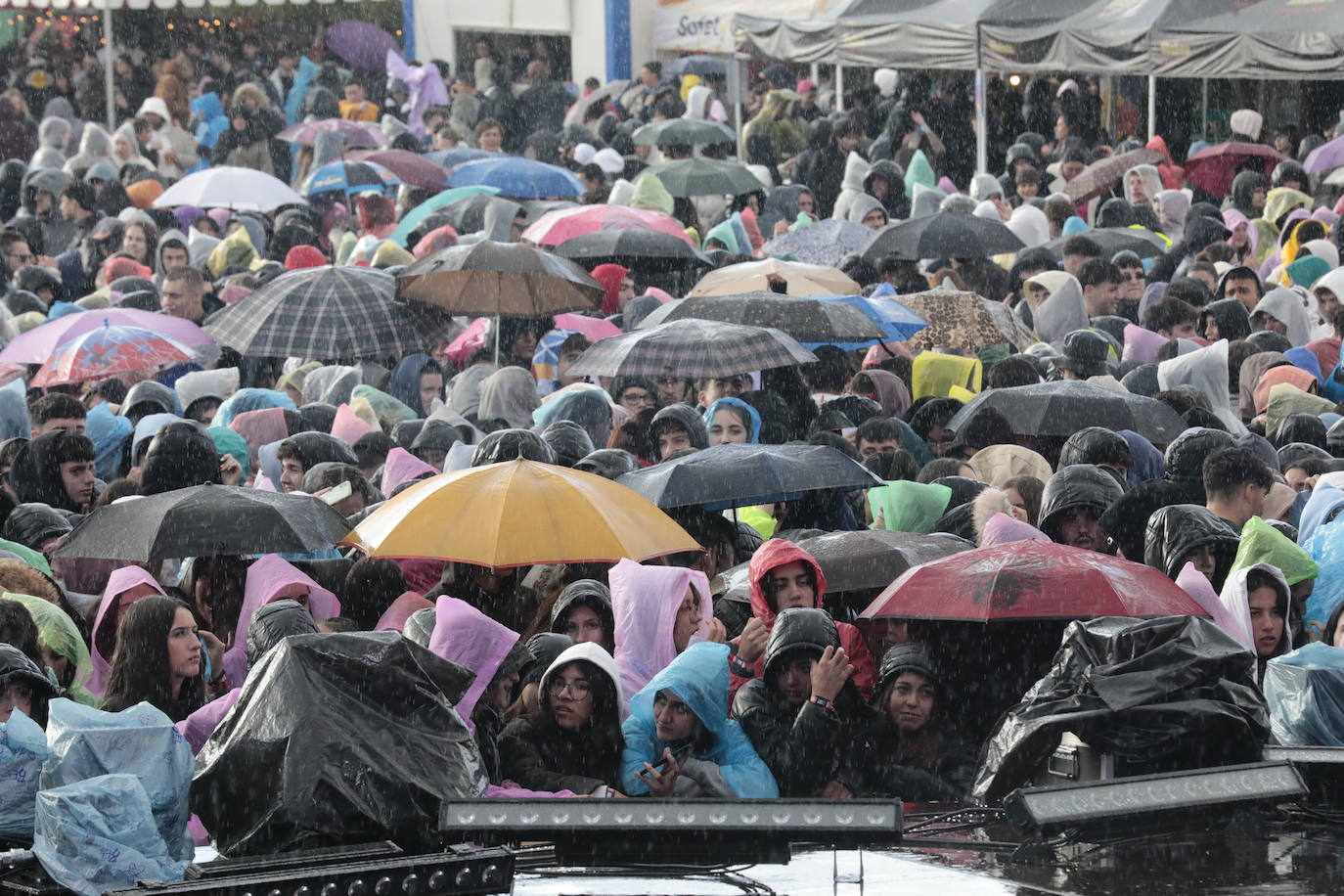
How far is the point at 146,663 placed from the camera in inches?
224

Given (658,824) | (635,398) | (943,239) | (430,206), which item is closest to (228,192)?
(430,206)

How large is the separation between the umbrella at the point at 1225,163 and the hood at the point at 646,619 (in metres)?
14.4

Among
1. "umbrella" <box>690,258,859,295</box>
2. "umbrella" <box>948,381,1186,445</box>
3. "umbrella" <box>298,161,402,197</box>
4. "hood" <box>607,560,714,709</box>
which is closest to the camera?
"hood" <box>607,560,714,709</box>

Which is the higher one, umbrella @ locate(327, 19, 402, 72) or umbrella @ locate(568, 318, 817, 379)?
umbrella @ locate(327, 19, 402, 72)

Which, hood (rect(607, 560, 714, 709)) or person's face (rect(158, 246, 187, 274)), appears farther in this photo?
person's face (rect(158, 246, 187, 274))

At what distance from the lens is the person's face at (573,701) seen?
209 inches

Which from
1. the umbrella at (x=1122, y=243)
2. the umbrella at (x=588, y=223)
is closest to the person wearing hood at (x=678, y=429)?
the umbrella at (x=588, y=223)

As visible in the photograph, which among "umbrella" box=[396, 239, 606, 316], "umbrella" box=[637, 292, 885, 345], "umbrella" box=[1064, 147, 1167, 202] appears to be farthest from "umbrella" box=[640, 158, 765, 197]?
"umbrella" box=[637, 292, 885, 345]

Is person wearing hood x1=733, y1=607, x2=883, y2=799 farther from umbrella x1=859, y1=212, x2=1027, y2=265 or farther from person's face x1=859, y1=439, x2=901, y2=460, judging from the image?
umbrella x1=859, y1=212, x2=1027, y2=265

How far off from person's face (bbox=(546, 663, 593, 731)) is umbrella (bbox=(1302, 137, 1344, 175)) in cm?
1390

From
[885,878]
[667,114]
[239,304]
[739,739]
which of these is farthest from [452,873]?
[667,114]

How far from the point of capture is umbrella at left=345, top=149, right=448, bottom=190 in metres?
18.6

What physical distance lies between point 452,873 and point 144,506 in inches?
144

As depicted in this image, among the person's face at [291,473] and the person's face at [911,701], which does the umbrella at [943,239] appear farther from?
the person's face at [911,701]
